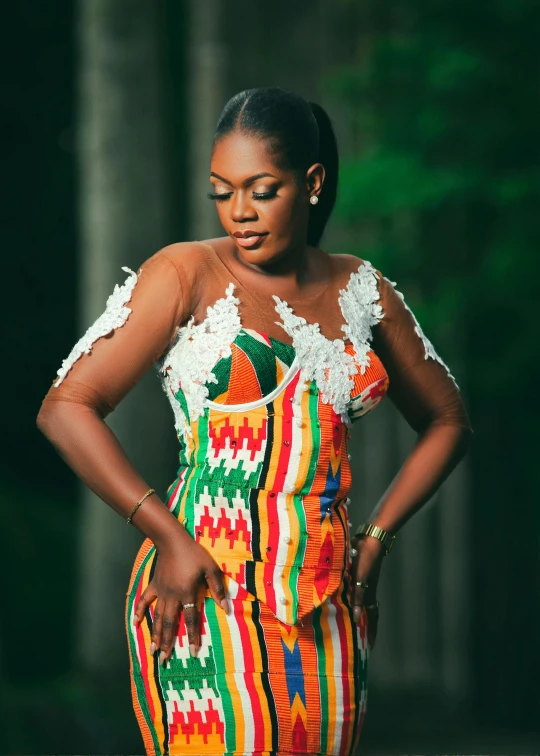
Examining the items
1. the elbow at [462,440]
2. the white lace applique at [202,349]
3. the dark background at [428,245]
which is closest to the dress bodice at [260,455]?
the white lace applique at [202,349]

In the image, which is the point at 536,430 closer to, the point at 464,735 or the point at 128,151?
the point at 464,735

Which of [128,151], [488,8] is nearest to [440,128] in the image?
[488,8]

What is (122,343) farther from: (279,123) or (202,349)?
(279,123)

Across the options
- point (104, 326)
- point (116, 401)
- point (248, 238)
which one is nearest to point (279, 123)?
point (248, 238)

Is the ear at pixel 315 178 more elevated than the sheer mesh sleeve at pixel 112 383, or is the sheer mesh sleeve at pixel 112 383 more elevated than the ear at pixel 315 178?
the ear at pixel 315 178

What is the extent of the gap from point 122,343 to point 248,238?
13.0 inches

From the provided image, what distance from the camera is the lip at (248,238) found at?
2.50 metres

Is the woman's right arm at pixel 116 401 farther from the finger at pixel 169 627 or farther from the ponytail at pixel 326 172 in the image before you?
the ponytail at pixel 326 172

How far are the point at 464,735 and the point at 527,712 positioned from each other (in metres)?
0.66

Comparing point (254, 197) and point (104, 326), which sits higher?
point (254, 197)

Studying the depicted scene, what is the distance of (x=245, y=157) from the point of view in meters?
2.46

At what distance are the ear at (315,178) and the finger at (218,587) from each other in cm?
80

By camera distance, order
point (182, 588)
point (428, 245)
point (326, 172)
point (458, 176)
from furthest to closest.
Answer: point (428, 245)
point (458, 176)
point (326, 172)
point (182, 588)

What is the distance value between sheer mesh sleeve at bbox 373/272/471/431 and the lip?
0.40 metres
